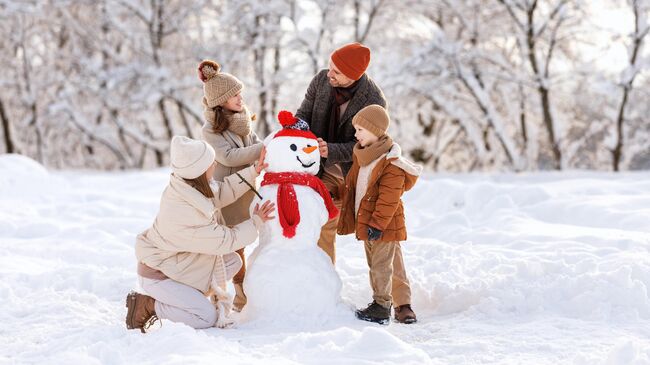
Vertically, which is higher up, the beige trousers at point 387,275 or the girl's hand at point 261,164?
the girl's hand at point 261,164

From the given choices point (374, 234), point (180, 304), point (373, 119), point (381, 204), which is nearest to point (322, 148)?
point (373, 119)

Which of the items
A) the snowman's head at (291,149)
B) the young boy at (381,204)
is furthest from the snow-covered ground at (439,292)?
the snowman's head at (291,149)

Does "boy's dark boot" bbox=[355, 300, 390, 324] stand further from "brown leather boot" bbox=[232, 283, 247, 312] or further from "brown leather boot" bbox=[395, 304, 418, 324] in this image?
"brown leather boot" bbox=[232, 283, 247, 312]

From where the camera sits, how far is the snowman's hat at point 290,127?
395 centimetres

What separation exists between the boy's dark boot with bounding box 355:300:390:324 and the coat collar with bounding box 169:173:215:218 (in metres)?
1.16

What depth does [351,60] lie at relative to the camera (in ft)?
13.4

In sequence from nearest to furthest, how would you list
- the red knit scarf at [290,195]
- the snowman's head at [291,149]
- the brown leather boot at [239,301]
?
1. the red knit scarf at [290,195]
2. the snowman's head at [291,149]
3. the brown leather boot at [239,301]

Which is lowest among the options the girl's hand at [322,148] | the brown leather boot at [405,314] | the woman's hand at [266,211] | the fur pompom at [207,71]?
the brown leather boot at [405,314]

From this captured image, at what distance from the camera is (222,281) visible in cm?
394

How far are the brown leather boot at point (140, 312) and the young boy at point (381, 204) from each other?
4.27 feet

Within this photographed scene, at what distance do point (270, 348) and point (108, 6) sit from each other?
49.6 ft

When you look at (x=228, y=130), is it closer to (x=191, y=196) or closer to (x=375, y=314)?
(x=191, y=196)

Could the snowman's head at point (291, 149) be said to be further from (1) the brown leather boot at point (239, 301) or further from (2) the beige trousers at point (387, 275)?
(1) the brown leather boot at point (239, 301)

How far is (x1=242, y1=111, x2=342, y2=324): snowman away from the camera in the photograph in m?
3.71
